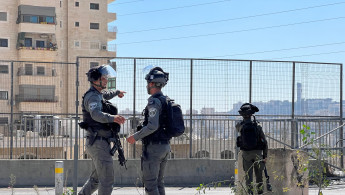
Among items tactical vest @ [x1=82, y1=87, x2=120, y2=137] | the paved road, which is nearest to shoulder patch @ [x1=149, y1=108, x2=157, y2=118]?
tactical vest @ [x1=82, y1=87, x2=120, y2=137]

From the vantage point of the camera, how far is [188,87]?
55.0 feet

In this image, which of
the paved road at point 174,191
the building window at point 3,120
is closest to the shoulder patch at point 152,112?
the paved road at point 174,191

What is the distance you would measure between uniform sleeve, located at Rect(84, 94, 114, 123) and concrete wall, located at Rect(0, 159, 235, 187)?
6953 mm

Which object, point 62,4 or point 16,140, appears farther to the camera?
point 62,4

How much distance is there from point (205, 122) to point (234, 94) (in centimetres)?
112

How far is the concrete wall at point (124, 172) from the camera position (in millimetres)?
16016

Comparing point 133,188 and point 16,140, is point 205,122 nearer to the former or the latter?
point 133,188

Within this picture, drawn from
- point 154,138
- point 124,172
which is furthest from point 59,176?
point 124,172

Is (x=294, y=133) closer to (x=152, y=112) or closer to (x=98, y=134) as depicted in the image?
(x=152, y=112)

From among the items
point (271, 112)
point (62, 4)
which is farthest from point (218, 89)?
point (62, 4)

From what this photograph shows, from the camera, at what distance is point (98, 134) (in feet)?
29.0

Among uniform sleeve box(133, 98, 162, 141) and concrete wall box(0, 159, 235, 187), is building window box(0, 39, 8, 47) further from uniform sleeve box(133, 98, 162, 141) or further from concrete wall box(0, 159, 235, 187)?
uniform sleeve box(133, 98, 162, 141)

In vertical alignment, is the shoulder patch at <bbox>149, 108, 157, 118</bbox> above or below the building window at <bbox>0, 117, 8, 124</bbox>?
above

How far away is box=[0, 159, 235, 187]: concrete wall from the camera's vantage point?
16.0 metres
